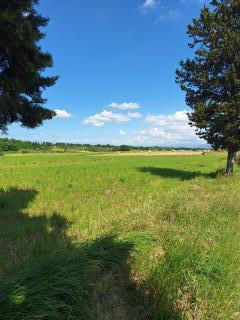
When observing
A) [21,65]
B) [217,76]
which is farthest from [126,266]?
[217,76]

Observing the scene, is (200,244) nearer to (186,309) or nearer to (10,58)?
(186,309)

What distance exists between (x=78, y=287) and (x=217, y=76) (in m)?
20.5

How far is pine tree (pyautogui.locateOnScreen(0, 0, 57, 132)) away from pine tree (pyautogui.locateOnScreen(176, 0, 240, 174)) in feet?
42.1

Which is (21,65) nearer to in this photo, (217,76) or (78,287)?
(78,287)

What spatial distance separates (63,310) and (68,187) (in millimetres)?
13575

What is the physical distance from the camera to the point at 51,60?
11211mm

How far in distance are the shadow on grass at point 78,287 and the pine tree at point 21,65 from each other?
5.33 m

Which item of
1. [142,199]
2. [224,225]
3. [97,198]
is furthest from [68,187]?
[224,225]

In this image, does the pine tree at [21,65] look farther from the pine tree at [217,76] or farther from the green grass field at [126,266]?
the pine tree at [217,76]

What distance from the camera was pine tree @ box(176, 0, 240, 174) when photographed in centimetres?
2155

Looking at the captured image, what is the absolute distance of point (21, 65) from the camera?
10.4 metres

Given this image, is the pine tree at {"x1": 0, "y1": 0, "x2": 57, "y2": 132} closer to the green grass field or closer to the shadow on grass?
the green grass field

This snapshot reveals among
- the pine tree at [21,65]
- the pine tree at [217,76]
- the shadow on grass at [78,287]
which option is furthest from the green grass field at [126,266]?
the pine tree at [217,76]

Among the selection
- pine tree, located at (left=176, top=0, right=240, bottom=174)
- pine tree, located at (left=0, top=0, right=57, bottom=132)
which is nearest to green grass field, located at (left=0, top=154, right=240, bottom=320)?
pine tree, located at (left=0, top=0, right=57, bottom=132)
